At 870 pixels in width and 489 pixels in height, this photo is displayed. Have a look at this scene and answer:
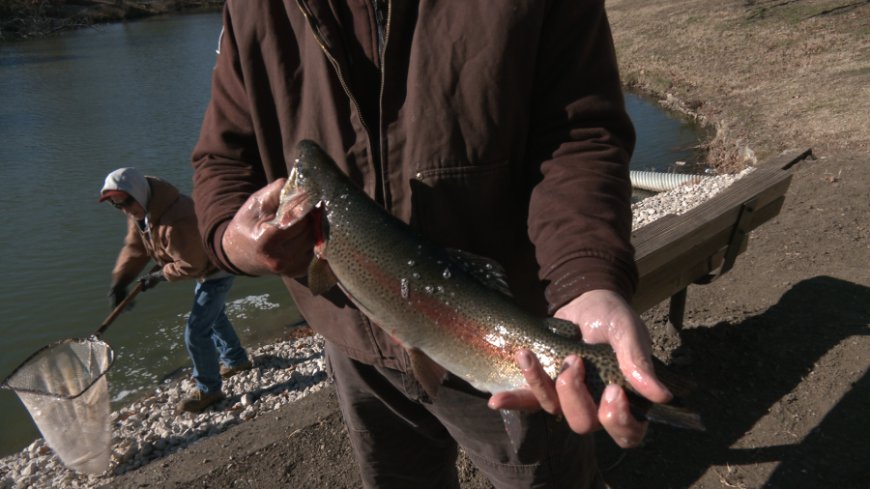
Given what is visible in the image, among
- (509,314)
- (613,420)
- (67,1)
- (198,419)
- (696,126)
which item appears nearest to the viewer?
(613,420)

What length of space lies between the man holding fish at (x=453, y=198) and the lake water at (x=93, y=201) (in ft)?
23.4

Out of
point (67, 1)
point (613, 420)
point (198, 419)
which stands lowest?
point (67, 1)

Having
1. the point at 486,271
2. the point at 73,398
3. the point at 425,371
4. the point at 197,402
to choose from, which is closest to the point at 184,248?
the point at 73,398

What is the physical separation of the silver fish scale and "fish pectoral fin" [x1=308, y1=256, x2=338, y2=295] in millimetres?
22

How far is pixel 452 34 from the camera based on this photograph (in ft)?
7.55

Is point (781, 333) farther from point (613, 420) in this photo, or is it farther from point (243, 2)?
point (243, 2)

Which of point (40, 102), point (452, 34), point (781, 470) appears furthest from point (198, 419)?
point (40, 102)

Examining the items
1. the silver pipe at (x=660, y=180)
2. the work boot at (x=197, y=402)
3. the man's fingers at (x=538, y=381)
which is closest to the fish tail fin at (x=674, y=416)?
the man's fingers at (x=538, y=381)

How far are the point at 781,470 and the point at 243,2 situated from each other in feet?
12.9

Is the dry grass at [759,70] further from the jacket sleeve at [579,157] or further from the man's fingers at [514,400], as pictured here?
the man's fingers at [514,400]

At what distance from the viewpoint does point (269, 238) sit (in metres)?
2.42

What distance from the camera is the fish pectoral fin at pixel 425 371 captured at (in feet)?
8.05

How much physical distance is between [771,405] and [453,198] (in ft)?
10.8

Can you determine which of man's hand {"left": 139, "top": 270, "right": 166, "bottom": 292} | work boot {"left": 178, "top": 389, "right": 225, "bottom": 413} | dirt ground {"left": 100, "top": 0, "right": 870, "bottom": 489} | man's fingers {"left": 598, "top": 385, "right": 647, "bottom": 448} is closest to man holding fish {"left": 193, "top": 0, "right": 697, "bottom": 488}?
man's fingers {"left": 598, "top": 385, "right": 647, "bottom": 448}
